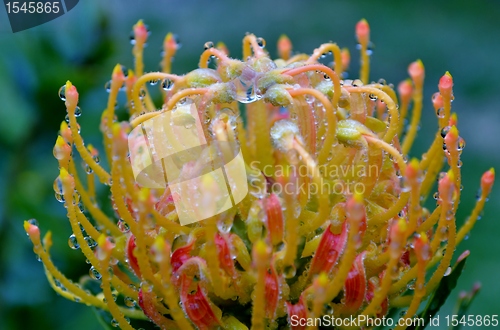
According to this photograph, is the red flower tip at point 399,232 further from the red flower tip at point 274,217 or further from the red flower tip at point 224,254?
the red flower tip at point 224,254

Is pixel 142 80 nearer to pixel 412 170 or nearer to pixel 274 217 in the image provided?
pixel 274 217

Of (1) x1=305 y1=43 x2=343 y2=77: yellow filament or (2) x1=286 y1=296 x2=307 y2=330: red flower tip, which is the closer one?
(2) x1=286 y1=296 x2=307 y2=330: red flower tip

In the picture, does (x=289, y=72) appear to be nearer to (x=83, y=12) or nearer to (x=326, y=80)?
(x=326, y=80)

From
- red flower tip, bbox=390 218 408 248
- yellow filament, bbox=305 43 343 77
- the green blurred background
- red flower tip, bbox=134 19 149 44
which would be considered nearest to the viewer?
red flower tip, bbox=390 218 408 248

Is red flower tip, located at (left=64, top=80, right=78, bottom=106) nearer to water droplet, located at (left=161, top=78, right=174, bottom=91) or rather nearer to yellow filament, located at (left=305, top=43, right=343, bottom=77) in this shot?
water droplet, located at (left=161, top=78, right=174, bottom=91)

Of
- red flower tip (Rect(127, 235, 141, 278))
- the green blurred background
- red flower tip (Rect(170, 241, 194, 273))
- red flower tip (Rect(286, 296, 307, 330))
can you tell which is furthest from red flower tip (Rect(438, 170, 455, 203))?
the green blurred background

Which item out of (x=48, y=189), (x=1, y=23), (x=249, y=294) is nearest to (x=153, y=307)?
(x=249, y=294)
